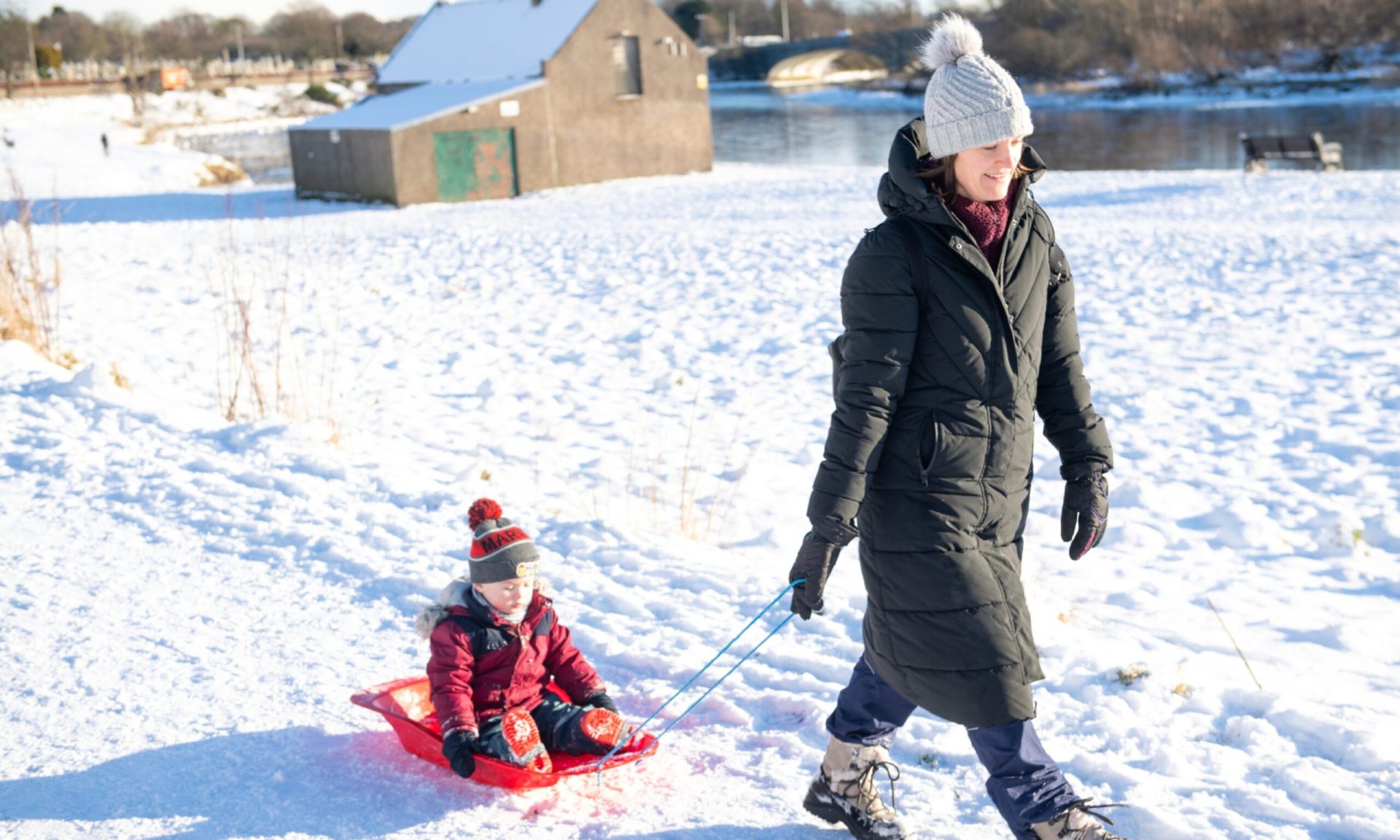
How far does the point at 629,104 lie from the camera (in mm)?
28672

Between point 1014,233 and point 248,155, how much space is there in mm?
45781

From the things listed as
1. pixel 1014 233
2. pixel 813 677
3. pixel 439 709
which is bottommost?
pixel 813 677

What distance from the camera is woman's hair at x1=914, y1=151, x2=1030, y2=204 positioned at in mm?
2756

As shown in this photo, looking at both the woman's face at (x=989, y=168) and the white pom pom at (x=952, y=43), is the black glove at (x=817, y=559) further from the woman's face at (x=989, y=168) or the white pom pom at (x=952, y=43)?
the white pom pom at (x=952, y=43)

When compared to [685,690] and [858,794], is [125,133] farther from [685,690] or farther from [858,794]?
[858,794]

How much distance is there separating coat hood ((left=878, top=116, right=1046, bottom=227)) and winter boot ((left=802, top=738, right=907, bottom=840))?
50.9 inches

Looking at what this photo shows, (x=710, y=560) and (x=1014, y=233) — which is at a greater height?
(x=1014, y=233)

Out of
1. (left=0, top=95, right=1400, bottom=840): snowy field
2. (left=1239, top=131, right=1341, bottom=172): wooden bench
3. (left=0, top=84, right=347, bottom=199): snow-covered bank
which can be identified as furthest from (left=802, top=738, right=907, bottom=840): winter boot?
(left=1239, top=131, right=1341, bottom=172): wooden bench

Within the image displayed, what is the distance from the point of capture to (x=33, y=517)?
5578 millimetres

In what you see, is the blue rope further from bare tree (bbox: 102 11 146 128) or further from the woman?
bare tree (bbox: 102 11 146 128)

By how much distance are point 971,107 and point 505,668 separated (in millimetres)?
1926

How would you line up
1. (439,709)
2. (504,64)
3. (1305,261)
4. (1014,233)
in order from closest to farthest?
(1014,233), (439,709), (1305,261), (504,64)

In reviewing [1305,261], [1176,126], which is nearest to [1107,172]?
[1305,261]

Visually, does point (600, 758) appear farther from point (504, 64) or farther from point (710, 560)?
point (504, 64)
